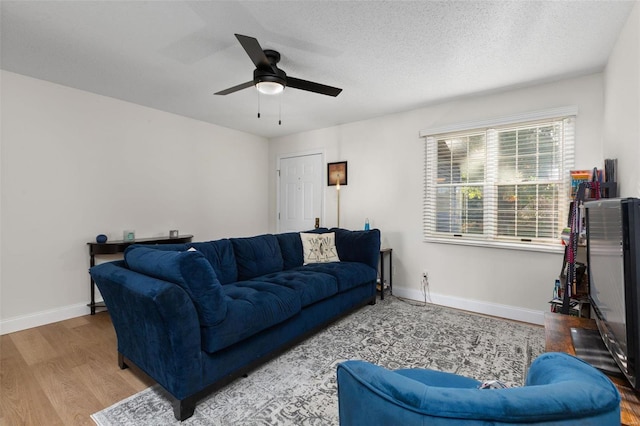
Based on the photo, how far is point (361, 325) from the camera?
3049mm

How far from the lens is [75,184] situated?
10.9 feet

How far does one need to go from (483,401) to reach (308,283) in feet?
7.12

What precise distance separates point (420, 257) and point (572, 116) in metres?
2.18

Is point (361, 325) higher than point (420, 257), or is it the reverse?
point (420, 257)

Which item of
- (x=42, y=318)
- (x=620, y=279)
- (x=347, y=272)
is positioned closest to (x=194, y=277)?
(x=347, y=272)

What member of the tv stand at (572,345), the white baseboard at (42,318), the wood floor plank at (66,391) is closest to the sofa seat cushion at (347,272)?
the tv stand at (572,345)

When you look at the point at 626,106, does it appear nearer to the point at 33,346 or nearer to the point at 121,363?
the point at 121,363

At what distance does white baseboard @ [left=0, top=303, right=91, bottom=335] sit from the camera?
289 cm

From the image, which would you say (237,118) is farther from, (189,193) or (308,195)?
(308,195)

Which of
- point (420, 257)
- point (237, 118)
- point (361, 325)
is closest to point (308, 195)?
point (237, 118)

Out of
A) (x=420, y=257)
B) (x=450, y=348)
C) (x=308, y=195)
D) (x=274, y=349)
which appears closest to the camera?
(x=274, y=349)

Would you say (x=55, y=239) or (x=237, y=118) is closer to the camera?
(x=55, y=239)

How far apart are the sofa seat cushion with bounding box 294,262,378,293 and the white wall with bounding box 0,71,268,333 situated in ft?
7.31

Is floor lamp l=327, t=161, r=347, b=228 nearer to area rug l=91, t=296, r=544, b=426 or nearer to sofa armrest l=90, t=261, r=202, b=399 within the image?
area rug l=91, t=296, r=544, b=426
